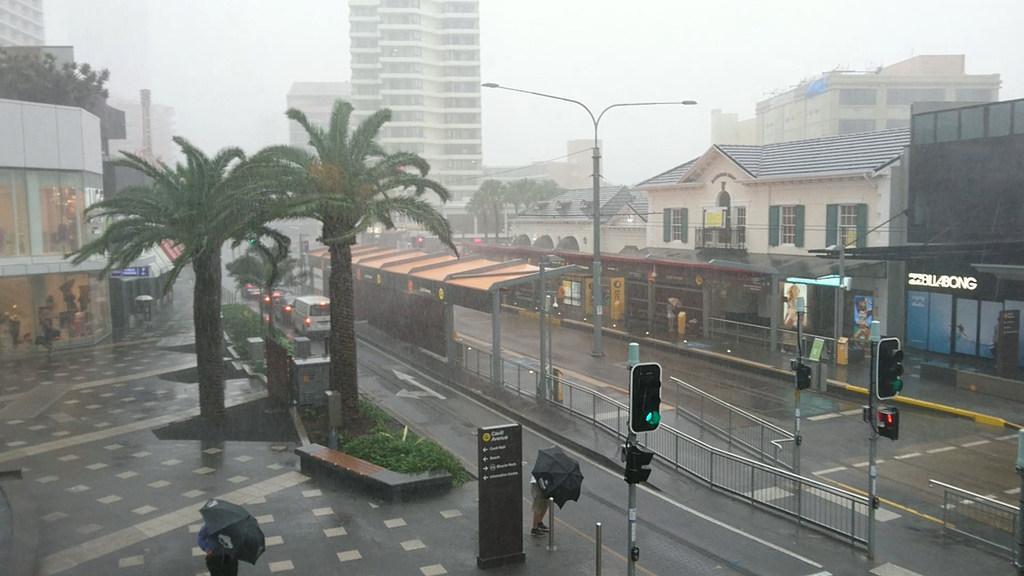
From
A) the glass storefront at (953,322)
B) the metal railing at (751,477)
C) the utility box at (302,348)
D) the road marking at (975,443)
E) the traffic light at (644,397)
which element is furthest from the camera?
the glass storefront at (953,322)

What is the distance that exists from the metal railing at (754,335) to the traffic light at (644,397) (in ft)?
67.2

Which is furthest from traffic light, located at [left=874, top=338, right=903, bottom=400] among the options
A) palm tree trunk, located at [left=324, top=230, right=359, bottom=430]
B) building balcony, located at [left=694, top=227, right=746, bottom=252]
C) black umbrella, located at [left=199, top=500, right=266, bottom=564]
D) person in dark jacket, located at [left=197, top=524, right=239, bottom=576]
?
building balcony, located at [left=694, top=227, right=746, bottom=252]

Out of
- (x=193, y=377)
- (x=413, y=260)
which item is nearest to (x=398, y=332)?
(x=413, y=260)

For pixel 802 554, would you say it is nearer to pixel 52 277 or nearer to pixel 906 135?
pixel 906 135

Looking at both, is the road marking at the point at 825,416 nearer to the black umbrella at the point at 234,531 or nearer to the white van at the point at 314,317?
the black umbrella at the point at 234,531

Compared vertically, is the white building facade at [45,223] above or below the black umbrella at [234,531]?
above

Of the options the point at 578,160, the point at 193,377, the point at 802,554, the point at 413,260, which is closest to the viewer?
Result: the point at 802,554

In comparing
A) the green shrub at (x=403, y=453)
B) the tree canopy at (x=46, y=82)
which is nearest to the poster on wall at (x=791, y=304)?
the green shrub at (x=403, y=453)

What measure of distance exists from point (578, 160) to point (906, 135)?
143 metres

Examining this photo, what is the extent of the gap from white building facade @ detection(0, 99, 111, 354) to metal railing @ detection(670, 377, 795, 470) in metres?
25.3

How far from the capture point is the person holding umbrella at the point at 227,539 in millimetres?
9500

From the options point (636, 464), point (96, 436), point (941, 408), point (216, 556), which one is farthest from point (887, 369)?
point (96, 436)

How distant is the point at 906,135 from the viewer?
34.2 m

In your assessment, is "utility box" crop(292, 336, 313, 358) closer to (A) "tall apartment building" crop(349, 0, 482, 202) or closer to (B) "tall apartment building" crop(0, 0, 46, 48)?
(A) "tall apartment building" crop(349, 0, 482, 202)
